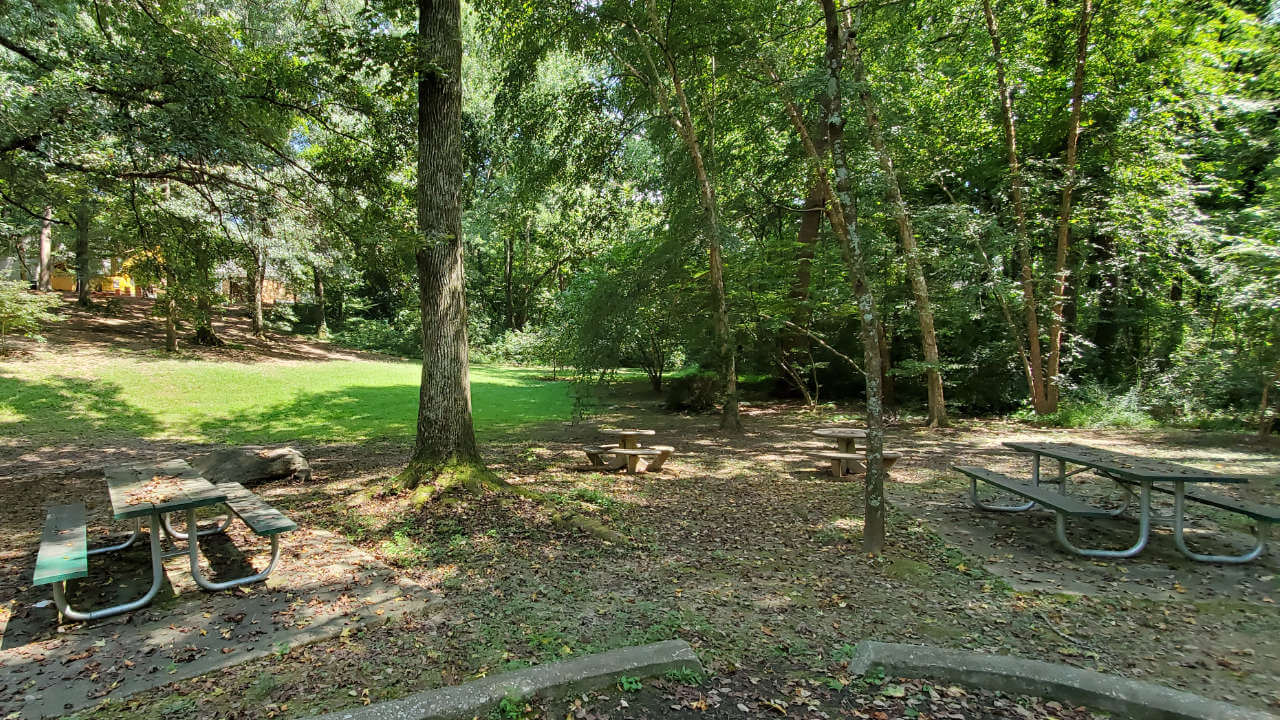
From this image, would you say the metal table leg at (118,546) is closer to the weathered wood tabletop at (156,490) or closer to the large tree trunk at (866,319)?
the weathered wood tabletop at (156,490)

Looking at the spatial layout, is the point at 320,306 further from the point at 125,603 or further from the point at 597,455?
the point at 125,603

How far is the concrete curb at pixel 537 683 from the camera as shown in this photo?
2.38 metres

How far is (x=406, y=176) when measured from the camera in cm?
746

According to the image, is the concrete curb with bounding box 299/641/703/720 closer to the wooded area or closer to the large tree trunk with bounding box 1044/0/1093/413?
the wooded area

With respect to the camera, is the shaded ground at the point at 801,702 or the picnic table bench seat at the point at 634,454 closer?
the shaded ground at the point at 801,702

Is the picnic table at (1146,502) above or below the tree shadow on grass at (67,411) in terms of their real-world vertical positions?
above

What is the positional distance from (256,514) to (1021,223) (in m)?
13.5

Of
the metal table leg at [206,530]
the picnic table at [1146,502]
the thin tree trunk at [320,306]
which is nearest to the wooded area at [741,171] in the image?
the picnic table at [1146,502]

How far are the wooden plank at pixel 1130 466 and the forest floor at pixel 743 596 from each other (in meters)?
0.64

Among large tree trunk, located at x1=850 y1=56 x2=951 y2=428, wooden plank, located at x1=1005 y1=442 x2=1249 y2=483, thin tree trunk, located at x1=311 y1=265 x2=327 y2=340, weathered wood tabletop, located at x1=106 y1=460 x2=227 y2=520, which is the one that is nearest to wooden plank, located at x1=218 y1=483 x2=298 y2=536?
weathered wood tabletop, located at x1=106 y1=460 x2=227 y2=520

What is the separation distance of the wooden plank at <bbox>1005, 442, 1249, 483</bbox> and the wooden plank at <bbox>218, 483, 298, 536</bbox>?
6.05 meters

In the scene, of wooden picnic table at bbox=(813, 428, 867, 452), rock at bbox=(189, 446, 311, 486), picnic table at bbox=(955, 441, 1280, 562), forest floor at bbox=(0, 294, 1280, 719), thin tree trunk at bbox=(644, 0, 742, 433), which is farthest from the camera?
thin tree trunk at bbox=(644, 0, 742, 433)

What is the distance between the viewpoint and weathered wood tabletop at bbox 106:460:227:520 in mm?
3457

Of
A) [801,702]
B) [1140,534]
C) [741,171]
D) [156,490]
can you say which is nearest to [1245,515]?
[1140,534]
